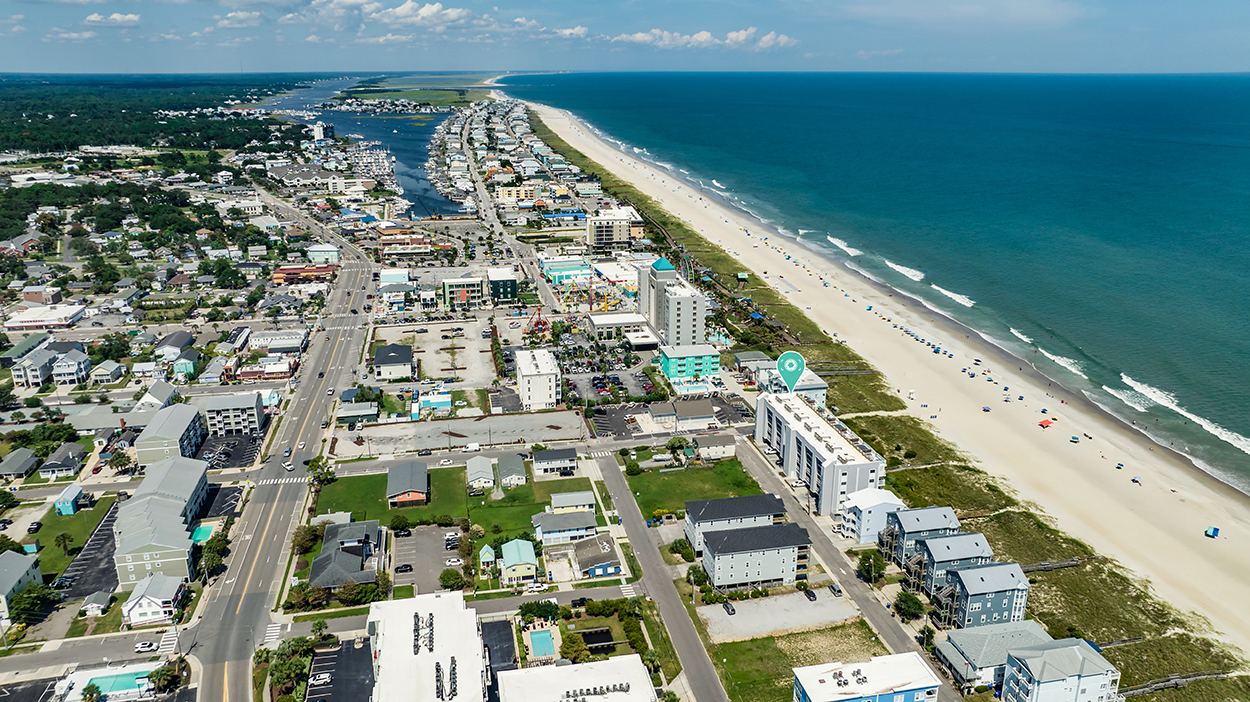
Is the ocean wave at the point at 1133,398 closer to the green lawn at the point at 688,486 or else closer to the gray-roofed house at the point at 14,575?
the green lawn at the point at 688,486

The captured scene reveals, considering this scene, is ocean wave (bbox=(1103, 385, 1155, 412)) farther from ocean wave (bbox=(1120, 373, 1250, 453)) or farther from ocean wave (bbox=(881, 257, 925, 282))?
ocean wave (bbox=(881, 257, 925, 282))

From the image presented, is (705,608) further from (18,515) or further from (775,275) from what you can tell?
(775,275)

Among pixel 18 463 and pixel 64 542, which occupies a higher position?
pixel 18 463

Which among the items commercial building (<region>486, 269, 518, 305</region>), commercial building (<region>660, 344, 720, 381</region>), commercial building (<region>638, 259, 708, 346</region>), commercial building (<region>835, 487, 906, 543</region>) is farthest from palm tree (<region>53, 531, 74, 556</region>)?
commercial building (<region>486, 269, 518, 305</region>)

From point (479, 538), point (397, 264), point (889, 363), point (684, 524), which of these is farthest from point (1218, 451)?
point (397, 264)

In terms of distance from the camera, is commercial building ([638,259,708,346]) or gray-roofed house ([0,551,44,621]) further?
commercial building ([638,259,708,346])

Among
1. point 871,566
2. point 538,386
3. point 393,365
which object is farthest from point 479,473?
point 871,566

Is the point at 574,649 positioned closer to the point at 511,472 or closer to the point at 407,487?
the point at 511,472
